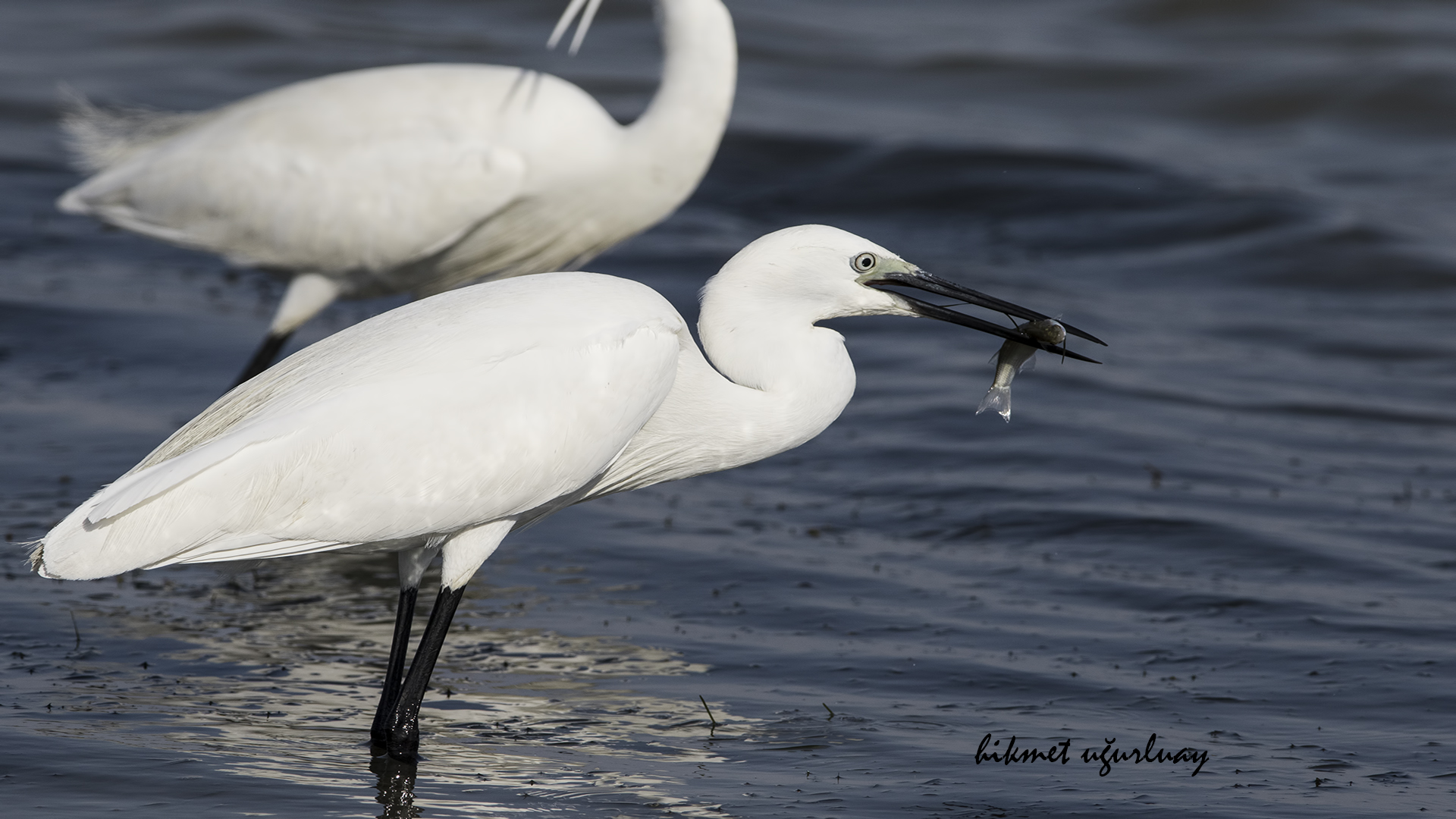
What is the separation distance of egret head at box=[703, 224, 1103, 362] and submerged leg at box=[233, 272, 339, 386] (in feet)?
11.6

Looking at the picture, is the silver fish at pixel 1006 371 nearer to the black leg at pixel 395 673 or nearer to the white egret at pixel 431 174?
the black leg at pixel 395 673

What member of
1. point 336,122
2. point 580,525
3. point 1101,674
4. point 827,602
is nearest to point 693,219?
point 336,122

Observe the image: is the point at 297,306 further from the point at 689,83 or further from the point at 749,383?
the point at 749,383

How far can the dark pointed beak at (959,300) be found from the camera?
4.72 metres

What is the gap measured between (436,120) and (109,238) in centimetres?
496

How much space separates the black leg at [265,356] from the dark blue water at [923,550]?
627mm

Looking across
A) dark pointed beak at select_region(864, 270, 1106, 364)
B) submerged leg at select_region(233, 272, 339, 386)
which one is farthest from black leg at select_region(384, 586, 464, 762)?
submerged leg at select_region(233, 272, 339, 386)

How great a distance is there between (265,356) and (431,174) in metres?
1.10

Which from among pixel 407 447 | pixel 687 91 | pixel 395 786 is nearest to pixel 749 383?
pixel 407 447

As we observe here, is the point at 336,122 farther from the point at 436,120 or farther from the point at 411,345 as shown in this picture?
the point at 411,345

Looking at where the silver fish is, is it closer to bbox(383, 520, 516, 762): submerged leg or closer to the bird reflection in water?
bbox(383, 520, 516, 762): submerged leg

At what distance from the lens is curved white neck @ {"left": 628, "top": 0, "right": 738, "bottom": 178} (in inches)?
303

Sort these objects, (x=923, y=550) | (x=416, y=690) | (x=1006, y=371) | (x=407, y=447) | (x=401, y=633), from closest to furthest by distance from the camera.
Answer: (x=407, y=447) < (x=416, y=690) < (x=401, y=633) < (x=1006, y=371) < (x=923, y=550)

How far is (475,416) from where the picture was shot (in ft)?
14.6
